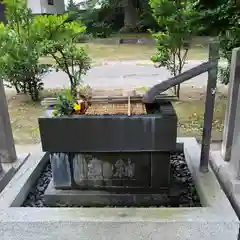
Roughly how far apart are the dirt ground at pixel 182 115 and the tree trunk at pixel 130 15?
1173 centimetres

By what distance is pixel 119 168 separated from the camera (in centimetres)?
197

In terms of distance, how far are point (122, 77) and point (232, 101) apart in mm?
6104

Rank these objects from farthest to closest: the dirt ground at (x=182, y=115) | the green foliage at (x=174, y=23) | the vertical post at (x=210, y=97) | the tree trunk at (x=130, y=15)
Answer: the tree trunk at (x=130, y=15) → the green foliage at (x=174, y=23) → the dirt ground at (x=182, y=115) → the vertical post at (x=210, y=97)

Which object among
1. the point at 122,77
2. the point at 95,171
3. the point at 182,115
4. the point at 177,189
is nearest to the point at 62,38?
the point at 182,115

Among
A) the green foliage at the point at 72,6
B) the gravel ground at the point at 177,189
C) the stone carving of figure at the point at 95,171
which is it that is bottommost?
the gravel ground at the point at 177,189

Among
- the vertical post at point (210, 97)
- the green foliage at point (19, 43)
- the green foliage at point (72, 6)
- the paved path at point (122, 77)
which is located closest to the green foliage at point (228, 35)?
the paved path at point (122, 77)

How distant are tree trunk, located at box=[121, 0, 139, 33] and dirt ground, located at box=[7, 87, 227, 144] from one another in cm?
1173

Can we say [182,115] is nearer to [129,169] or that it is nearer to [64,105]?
[129,169]

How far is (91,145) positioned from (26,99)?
4738 mm

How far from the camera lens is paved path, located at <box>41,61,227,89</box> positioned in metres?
7.24

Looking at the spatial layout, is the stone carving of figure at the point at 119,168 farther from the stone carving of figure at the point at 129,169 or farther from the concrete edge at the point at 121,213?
the concrete edge at the point at 121,213

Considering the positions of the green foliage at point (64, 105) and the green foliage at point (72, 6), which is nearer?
the green foliage at point (64, 105)

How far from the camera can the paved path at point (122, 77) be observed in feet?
23.7

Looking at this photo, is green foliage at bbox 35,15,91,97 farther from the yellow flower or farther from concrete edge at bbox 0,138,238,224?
concrete edge at bbox 0,138,238,224
